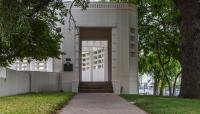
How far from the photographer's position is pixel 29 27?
15102mm

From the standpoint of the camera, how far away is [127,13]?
32.0 meters

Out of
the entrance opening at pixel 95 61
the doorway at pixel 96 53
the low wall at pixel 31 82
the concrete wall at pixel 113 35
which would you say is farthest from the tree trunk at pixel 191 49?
the entrance opening at pixel 95 61

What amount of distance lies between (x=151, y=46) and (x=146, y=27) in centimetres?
187

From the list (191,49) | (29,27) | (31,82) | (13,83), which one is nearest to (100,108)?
(29,27)

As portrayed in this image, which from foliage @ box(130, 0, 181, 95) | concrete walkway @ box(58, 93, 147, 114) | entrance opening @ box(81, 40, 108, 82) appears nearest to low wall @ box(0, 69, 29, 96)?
concrete walkway @ box(58, 93, 147, 114)

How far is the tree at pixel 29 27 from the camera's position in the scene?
1502 centimetres

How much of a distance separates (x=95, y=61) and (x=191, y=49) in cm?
1813

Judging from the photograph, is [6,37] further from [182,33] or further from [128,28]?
[128,28]

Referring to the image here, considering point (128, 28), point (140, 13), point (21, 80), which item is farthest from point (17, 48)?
point (140, 13)

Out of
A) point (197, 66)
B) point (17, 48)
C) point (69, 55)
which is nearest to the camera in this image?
point (197, 66)

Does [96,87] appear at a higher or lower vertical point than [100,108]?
higher

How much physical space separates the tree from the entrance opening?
29.6 feet

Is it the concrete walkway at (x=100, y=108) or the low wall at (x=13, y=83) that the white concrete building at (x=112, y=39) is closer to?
the low wall at (x=13, y=83)

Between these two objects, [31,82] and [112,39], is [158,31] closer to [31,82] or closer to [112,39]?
[112,39]
